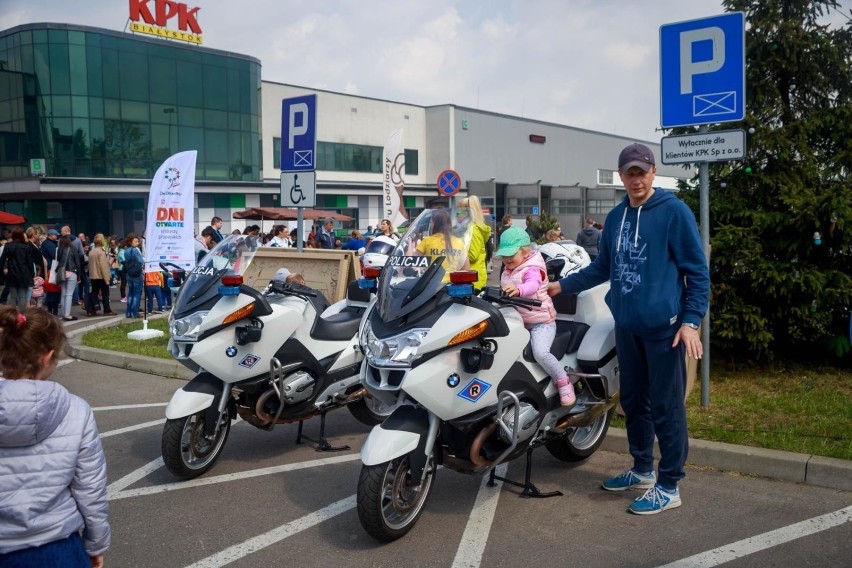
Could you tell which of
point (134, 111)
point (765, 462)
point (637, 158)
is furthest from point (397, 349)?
point (134, 111)

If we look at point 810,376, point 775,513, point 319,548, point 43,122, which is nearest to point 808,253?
point 810,376

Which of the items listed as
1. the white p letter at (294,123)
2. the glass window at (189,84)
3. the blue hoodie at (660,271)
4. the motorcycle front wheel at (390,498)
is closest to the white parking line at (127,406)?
the white p letter at (294,123)

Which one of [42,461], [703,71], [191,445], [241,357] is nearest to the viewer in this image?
[42,461]

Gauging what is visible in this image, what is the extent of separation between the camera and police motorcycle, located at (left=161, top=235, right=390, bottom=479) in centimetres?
532

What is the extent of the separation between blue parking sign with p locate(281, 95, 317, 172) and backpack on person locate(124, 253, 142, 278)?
685cm

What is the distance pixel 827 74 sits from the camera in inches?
310

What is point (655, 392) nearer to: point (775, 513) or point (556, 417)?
point (556, 417)

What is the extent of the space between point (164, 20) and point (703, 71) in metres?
38.5

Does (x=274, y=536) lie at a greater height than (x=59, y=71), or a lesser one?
lesser

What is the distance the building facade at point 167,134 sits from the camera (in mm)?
35312

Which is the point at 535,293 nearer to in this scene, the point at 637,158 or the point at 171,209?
the point at 637,158

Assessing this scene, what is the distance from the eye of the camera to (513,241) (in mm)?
4996

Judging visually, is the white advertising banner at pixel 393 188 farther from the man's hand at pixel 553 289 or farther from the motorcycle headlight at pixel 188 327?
the man's hand at pixel 553 289

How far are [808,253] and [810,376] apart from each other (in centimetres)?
118
